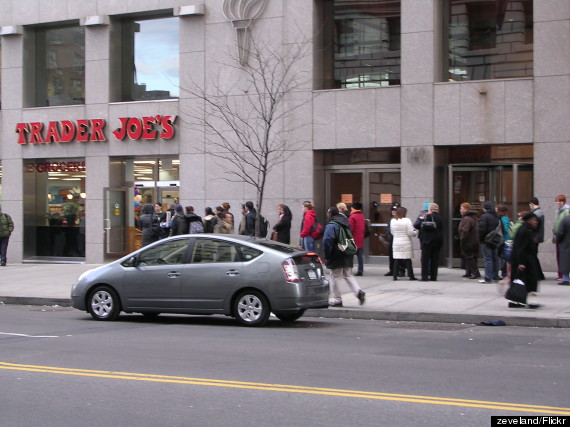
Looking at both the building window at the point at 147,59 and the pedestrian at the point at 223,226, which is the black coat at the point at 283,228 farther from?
the building window at the point at 147,59

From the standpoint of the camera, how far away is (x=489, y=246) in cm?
1730

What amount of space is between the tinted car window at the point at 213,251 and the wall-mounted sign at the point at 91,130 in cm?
1089

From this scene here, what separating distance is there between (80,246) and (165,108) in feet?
17.7

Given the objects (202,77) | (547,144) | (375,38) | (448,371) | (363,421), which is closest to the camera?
(363,421)

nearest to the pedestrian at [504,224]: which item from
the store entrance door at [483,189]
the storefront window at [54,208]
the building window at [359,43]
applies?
the store entrance door at [483,189]

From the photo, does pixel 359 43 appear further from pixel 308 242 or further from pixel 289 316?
pixel 289 316

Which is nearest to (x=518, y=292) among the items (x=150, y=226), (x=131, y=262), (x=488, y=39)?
(x=131, y=262)

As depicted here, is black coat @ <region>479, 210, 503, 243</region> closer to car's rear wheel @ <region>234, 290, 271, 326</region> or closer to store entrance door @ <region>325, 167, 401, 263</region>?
store entrance door @ <region>325, 167, 401, 263</region>

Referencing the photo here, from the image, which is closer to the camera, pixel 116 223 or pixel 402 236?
pixel 402 236

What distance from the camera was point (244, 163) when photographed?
73.9ft

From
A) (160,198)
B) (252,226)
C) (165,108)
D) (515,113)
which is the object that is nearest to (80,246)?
→ (160,198)

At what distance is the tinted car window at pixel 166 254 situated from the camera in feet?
43.1

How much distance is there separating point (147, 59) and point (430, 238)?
11589 millimetres

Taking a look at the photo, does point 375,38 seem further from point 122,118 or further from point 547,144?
point 122,118
